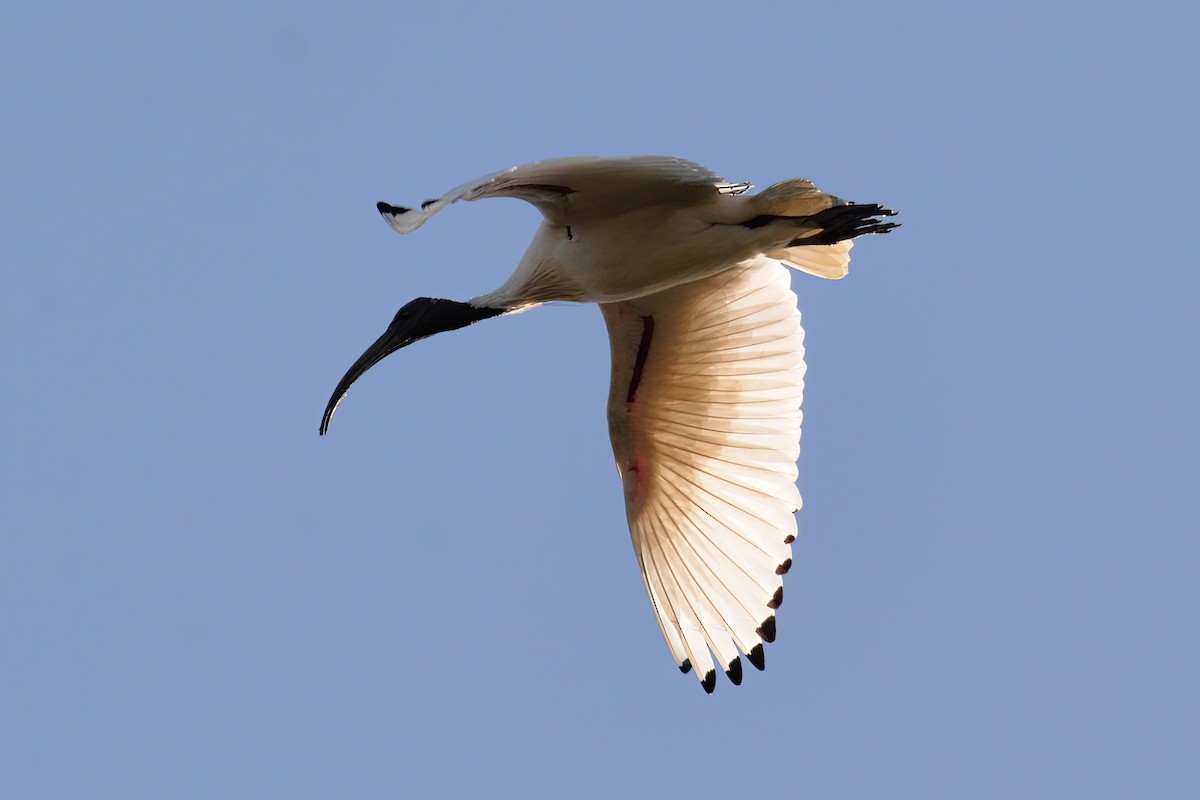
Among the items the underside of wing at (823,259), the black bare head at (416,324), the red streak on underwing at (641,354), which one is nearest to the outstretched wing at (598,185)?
the black bare head at (416,324)

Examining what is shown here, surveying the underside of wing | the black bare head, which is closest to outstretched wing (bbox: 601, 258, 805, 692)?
the underside of wing

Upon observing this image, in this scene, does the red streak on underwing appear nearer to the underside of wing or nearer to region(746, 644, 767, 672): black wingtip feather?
the underside of wing

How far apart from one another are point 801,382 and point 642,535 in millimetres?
1137

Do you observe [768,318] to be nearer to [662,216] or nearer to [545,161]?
[662,216]

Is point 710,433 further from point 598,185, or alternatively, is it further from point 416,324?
point 598,185

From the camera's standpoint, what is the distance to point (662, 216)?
820 centimetres

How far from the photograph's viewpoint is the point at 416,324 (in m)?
8.64

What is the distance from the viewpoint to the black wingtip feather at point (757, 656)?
938cm

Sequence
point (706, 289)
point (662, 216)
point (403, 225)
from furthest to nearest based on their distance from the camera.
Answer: point (706, 289) < point (662, 216) < point (403, 225)

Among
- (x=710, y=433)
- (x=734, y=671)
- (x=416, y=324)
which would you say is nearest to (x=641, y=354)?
(x=710, y=433)

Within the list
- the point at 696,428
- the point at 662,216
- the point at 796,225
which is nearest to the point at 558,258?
the point at 662,216

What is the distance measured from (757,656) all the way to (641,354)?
164cm

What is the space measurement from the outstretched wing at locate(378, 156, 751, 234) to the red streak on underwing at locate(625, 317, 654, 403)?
4.27 feet

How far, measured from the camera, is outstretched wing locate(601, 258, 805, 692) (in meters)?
9.39
